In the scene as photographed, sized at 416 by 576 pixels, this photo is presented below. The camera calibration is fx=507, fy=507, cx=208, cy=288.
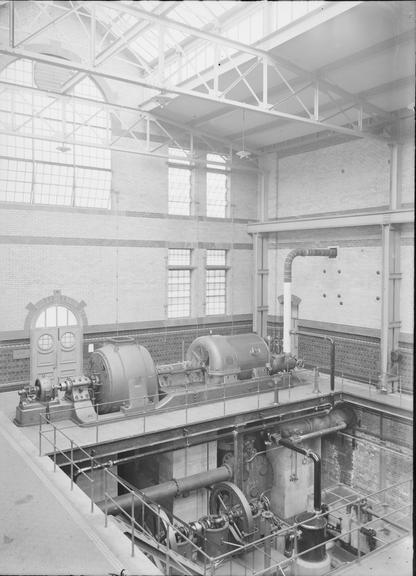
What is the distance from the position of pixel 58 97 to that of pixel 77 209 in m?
2.87

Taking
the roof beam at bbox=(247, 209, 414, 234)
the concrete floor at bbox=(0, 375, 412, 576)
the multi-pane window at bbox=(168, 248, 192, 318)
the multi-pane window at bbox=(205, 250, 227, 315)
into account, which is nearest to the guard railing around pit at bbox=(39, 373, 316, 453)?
the concrete floor at bbox=(0, 375, 412, 576)

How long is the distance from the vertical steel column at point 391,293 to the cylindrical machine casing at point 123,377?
5.76 metres

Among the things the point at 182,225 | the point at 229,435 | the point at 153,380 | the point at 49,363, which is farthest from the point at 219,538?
the point at 182,225

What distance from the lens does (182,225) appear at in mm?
15406

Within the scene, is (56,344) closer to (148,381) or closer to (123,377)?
(123,377)

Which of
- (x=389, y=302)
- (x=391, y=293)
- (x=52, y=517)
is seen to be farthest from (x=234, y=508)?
(x=391, y=293)

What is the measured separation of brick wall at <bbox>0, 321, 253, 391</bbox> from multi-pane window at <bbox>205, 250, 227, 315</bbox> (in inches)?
21.5

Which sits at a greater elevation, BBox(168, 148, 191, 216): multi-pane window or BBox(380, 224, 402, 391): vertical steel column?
BBox(168, 148, 191, 216): multi-pane window

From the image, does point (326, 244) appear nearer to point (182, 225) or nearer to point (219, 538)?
point (182, 225)

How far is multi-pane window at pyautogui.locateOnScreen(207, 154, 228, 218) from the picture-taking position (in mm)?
15633

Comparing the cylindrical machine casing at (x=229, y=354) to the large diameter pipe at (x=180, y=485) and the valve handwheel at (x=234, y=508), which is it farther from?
the valve handwheel at (x=234, y=508)

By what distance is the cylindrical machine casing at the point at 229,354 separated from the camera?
12.7 metres

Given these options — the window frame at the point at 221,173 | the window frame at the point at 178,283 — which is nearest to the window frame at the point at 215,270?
the window frame at the point at 178,283

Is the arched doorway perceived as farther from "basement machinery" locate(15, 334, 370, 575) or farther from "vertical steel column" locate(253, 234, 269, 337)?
"vertical steel column" locate(253, 234, 269, 337)
